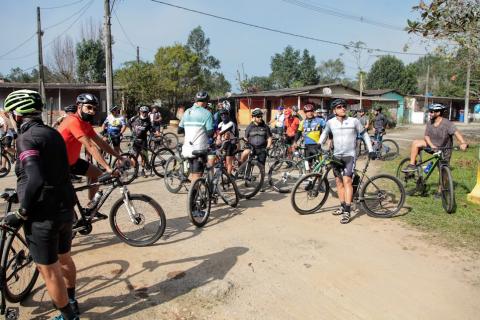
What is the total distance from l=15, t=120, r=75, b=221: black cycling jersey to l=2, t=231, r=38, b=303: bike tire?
0.90m

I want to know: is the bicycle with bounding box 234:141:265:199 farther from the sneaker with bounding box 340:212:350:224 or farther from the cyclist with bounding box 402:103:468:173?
the cyclist with bounding box 402:103:468:173

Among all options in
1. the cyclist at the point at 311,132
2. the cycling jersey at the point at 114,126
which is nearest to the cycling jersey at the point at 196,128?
the cyclist at the point at 311,132

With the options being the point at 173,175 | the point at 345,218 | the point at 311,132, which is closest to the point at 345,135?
the point at 345,218

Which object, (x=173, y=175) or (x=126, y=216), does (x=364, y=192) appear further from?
(x=173, y=175)

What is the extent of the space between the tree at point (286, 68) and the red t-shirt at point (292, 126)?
193 ft

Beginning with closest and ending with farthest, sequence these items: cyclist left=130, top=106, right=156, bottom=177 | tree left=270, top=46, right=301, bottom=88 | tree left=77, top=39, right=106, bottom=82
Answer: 1. cyclist left=130, top=106, right=156, bottom=177
2. tree left=77, top=39, right=106, bottom=82
3. tree left=270, top=46, right=301, bottom=88

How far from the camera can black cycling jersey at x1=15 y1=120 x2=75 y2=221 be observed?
279cm

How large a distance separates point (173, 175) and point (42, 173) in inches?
211

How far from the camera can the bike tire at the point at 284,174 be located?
330 inches

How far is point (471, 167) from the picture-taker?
12.0m

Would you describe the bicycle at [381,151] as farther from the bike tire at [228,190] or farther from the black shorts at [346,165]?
the bike tire at [228,190]

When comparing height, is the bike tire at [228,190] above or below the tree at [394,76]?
below

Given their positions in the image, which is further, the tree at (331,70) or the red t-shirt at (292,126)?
the tree at (331,70)

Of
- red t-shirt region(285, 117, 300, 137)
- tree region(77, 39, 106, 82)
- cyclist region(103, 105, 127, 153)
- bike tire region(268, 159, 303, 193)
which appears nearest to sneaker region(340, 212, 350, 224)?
bike tire region(268, 159, 303, 193)
